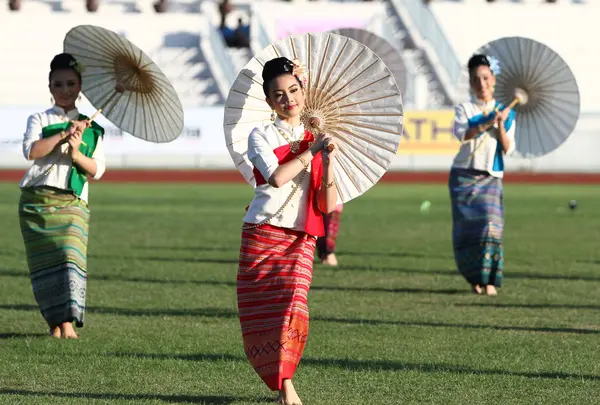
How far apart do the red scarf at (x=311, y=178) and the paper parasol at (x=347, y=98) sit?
0.10 m

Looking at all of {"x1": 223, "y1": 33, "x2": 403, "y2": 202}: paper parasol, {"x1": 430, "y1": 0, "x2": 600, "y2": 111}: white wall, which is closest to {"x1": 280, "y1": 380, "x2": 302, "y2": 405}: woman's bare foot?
{"x1": 223, "y1": 33, "x2": 403, "y2": 202}: paper parasol

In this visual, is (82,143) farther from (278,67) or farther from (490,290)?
(490,290)

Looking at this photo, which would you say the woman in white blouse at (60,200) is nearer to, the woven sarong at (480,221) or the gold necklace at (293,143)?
the gold necklace at (293,143)

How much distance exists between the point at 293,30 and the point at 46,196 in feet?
125

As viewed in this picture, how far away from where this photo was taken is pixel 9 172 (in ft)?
118

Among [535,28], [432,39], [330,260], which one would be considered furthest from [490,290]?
[535,28]

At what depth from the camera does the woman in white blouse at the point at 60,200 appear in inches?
332

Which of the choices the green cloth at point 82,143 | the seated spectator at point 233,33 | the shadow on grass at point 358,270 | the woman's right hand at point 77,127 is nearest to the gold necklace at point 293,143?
the woman's right hand at point 77,127

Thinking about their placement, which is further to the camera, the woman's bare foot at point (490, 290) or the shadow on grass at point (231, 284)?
the shadow on grass at point (231, 284)

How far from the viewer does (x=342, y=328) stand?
9.39 meters

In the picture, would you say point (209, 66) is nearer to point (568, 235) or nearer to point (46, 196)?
point (568, 235)

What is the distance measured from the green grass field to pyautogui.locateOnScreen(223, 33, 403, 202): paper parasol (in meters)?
1.21

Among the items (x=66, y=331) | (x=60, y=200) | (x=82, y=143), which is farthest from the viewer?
(x=66, y=331)

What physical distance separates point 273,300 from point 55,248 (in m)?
2.75
